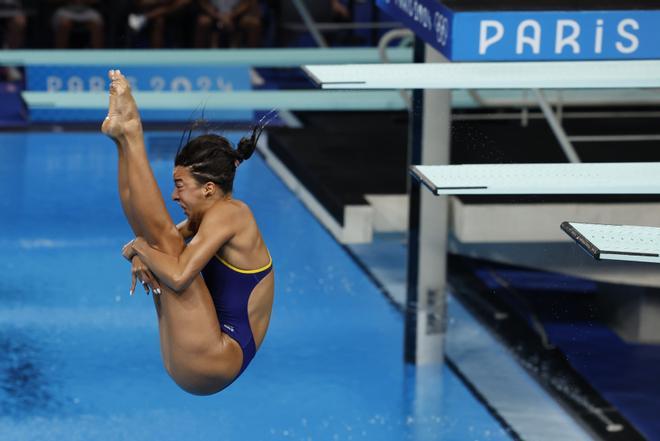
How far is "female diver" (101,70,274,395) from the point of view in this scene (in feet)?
13.0

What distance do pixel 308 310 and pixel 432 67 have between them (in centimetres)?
284

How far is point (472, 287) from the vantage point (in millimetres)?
8008

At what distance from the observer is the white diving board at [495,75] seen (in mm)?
4379

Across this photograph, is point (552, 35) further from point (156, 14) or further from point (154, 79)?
point (156, 14)

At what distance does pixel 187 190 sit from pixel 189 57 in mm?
5116

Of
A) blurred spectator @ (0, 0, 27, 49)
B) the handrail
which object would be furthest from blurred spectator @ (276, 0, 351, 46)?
the handrail

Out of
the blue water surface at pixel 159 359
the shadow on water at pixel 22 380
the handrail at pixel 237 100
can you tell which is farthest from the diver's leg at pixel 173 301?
the handrail at pixel 237 100

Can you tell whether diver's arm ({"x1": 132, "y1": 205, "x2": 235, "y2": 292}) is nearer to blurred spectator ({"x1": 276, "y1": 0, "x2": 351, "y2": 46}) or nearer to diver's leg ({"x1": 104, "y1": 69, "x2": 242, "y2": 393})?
diver's leg ({"x1": 104, "y1": 69, "x2": 242, "y2": 393})

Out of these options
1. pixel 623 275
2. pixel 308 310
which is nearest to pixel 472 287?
pixel 308 310

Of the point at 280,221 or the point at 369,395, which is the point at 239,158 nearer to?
the point at 369,395

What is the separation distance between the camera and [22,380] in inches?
248

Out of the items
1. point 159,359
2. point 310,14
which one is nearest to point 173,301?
point 159,359

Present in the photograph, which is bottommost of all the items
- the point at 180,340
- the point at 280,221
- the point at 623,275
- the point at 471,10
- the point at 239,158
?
the point at 280,221

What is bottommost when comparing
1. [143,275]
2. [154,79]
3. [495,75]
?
[154,79]
